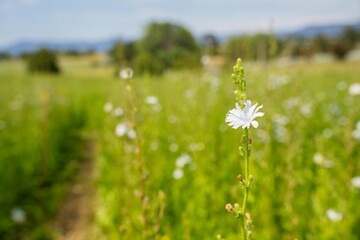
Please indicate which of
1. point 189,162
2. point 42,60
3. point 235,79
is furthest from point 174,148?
point 42,60

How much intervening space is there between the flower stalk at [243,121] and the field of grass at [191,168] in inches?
30.0

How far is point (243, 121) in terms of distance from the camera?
0.84 m

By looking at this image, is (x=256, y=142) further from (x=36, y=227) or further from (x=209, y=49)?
(x=36, y=227)

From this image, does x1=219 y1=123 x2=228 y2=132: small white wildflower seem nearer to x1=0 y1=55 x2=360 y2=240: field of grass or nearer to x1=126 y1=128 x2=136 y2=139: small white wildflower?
x1=0 y1=55 x2=360 y2=240: field of grass

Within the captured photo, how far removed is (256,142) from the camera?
4809 mm

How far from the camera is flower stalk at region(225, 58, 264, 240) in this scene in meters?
0.83

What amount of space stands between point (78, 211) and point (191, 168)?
1.80 meters

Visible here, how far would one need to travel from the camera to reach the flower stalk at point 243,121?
0.83 metres

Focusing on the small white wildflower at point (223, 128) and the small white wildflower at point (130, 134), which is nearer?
the small white wildflower at point (130, 134)

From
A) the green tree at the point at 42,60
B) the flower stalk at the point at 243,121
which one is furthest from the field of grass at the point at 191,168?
the green tree at the point at 42,60

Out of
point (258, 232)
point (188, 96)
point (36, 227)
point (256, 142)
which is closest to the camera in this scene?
point (258, 232)

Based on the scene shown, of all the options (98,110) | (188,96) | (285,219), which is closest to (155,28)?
(98,110)

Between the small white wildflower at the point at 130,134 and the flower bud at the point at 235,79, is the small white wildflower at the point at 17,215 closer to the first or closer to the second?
the small white wildflower at the point at 130,134

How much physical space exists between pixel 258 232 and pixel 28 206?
→ 2.88 meters
